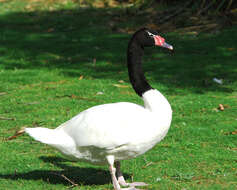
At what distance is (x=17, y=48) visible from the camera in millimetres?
14289

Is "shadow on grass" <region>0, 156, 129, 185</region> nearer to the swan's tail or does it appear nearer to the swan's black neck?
the swan's tail

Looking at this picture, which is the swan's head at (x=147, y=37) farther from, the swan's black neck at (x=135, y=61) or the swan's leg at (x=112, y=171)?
the swan's leg at (x=112, y=171)

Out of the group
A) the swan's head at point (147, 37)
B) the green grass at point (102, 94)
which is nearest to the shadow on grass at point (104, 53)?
the green grass at point (102, 94)

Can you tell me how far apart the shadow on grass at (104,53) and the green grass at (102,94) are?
3cm

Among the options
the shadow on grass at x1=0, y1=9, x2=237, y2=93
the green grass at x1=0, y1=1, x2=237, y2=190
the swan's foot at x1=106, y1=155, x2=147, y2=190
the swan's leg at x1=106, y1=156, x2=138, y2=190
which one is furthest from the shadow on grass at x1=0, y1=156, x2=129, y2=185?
the shadow on grass at x1=0, y1=9, x2=237, y2=93

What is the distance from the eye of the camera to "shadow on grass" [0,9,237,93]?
37.3 feet

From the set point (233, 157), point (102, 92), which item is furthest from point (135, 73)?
point (102, 92)

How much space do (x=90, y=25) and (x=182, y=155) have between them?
10.7 m

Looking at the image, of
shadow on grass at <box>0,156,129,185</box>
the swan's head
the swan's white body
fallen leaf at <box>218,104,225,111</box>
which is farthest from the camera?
fallen leaf at <box>218,104,225,111</box>

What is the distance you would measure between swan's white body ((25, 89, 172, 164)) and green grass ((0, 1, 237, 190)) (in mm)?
582

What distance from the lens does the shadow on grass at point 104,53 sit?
11.4 m

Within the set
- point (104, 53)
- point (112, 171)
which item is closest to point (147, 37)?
point (112, 171)

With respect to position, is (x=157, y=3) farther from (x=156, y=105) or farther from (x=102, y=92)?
(x=156, y=105)

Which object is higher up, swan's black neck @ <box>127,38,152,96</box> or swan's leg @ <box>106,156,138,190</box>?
swan's black neck @ <box>127,38,152,96</box>
